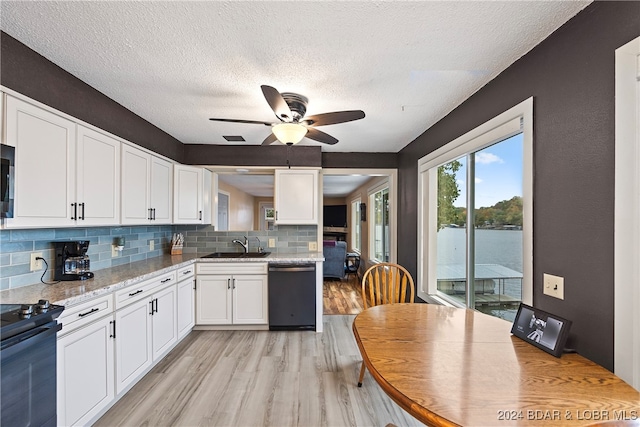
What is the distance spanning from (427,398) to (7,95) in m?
2.43

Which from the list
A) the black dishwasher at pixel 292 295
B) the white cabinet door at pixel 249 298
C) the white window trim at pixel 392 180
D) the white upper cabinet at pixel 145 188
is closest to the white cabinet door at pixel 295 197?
the white window trim at pixel 392 180

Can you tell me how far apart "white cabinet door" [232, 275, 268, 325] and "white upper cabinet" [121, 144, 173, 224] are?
1136 mm

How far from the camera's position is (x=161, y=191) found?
3.11m

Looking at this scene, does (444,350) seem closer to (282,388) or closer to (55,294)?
(282,388)

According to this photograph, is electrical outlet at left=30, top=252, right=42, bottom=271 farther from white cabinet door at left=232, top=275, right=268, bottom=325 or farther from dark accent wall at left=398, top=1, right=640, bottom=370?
dark accent wall at left=398, top=1, right=640, bottom=370

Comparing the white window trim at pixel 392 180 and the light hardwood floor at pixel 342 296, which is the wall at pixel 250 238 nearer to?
the white window trim at pixel 392 180

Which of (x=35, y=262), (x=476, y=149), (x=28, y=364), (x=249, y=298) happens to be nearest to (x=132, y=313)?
(x=35, y=262)

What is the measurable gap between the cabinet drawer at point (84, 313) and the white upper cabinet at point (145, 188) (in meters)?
0.81

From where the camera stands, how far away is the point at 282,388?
228 cm

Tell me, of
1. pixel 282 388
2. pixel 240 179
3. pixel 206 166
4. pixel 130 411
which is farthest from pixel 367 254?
pixel 130 411

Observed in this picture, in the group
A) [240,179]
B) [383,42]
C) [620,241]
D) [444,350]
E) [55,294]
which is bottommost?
[444,350]

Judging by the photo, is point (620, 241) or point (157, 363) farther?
point (157, 363)

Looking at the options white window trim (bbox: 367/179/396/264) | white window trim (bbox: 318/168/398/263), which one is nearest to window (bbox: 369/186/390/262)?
white window trim (bbox: 367/179/396/264)

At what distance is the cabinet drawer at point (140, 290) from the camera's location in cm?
204
